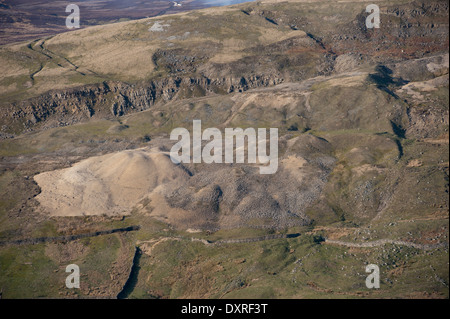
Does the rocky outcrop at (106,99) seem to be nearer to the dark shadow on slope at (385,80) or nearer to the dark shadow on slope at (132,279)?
the dark shadow on slope at (385,80)

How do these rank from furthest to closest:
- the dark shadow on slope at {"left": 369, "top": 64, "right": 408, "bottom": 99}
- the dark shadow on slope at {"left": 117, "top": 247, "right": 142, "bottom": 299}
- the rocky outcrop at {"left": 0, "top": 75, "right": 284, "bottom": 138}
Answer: the rocky outcrop at {"left": 0, "top": 75, "right": 284, "bottom": 138}
the dark shadow on slope at {"left": 369, "top": 64, "right": 408, "bottom": 99}
the dark shadow on slope at {"left": 117, "top": 247, "right": 142, "bottom": 299}

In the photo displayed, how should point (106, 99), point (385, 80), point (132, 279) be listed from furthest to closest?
point (106, 99) < point (385, 80) < point (132, 279)

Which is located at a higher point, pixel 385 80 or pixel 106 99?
pixel 385 80

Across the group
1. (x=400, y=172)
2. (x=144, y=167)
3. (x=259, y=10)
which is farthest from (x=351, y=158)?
(x=259, y=10)

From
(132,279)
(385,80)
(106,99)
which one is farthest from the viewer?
(106,99)

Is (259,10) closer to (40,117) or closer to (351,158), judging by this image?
(40,117)

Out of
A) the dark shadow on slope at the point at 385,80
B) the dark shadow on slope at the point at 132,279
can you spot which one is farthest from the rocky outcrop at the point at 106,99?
the dark shadow on slope at the point at 132,279

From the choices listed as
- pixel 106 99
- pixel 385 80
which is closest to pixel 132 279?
pixel 385 80

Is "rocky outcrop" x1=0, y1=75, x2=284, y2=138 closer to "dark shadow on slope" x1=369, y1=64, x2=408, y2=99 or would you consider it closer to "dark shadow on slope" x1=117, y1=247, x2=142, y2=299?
"dark shadow on slope" x1=369, y1=64, x2=408, y2=99

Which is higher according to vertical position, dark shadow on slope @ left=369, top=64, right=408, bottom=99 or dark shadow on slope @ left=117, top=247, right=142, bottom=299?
dark shadow on slope @ left=369, top=64, right=408, bottom=99

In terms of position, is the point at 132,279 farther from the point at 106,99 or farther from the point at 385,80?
the point at 106,99

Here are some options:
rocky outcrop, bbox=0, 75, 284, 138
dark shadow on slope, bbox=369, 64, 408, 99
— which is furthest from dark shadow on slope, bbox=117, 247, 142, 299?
rocky outcrop, bbox=0, 75, 284, 138

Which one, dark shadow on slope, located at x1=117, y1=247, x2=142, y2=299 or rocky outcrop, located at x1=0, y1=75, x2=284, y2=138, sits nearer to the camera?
dark shadow on slope, located at x1=117, y1=247, x2=142, y2=299
